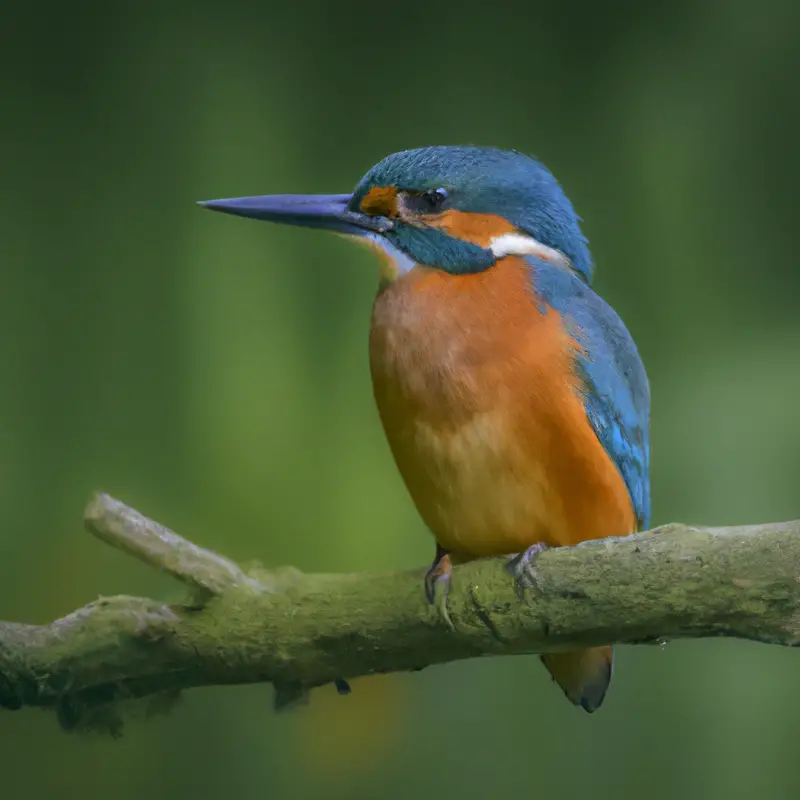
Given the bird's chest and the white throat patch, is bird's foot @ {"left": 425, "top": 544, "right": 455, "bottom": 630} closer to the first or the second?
the bird's chest

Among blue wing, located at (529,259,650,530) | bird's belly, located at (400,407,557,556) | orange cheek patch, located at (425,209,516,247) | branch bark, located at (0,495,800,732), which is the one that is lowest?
branch bark, located at (0,495,800,732)

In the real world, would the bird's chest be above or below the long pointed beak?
below

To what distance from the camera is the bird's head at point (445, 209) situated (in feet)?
3.23

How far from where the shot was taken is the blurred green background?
1.44 meters

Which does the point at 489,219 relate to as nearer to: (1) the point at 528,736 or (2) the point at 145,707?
(2) the point at 145,707

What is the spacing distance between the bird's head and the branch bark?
30cm

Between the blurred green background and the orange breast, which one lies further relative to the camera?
the blurred green background

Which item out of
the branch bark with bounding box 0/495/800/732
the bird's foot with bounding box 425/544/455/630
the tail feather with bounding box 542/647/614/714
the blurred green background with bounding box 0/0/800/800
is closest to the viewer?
the branch bark with bounding box 0/495/800/732

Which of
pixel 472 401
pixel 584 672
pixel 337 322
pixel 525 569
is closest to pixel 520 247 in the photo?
pixel 472 401

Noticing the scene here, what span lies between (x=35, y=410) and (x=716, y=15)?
4.00 feet

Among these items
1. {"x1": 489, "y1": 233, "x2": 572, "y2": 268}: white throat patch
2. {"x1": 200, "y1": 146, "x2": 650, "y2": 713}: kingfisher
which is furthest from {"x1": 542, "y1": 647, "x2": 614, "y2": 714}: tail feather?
{"x1": 489, "y1": 233, "x2": 572, "y2": 268}: white throat patch

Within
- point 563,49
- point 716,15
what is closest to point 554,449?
point 563,49

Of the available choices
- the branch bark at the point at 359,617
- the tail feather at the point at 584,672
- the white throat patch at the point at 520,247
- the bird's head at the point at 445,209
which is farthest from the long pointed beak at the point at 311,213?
the tail feather at the point at 584,672

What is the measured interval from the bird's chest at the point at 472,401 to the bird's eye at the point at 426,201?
0.22ft
